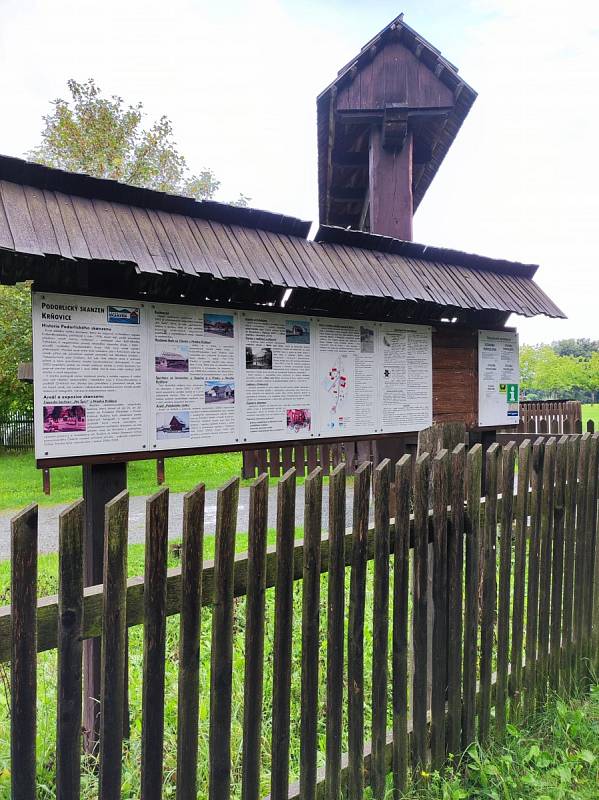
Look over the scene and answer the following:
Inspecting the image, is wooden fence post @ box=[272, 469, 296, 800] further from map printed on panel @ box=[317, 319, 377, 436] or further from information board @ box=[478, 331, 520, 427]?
information board @ box=[478, 331, 520, 427]

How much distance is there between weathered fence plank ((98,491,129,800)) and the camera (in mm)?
1305

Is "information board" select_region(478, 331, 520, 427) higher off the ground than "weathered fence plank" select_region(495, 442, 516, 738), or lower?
higher

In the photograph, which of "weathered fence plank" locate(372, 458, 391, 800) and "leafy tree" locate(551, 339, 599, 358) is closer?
"weathered fence plank" locate(372, 458, 391, 800)

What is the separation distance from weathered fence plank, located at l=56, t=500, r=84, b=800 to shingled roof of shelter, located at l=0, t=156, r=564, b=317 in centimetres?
115

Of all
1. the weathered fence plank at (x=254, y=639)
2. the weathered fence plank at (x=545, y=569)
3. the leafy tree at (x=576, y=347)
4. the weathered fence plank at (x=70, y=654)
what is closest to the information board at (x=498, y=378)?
the weathered fence plank at (x=545, y=569)

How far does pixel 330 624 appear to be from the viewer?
187 cm

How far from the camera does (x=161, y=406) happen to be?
2.32m

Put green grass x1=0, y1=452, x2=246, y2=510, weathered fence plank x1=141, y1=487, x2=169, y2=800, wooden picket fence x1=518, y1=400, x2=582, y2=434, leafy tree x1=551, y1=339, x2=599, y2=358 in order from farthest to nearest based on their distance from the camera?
leafy tree x1=551, y1=339, x2=599, y2=358 → wooden picket fence x1=518, y1=400, x2=582, y2=434 → green grass x1=0, y1=452, x2=246, y2=510 → weathered fence plank x1=141, y1=487, x2=169, y2=800

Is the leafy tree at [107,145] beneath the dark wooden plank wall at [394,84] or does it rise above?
above

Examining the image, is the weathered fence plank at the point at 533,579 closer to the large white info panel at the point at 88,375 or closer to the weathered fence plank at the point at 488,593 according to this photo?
the weathered fence plank at the point at 488,593

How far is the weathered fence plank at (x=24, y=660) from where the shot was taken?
116 cm

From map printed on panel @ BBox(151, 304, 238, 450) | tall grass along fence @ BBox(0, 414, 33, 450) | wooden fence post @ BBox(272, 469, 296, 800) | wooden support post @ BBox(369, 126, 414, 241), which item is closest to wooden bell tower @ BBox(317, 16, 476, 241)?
wooden support post @ BBox(369, 126, 414, 241)

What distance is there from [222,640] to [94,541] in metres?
0.98

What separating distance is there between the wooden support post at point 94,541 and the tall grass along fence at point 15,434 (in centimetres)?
2005
